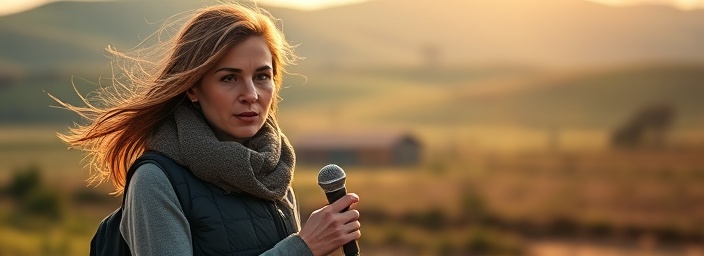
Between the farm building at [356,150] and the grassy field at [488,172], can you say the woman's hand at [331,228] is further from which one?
the farm building at [356,150]

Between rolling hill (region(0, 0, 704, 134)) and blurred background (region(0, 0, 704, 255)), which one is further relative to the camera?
rolling hill (region(0, 0, 704, 134))

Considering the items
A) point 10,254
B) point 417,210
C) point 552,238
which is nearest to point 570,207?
point 552,238

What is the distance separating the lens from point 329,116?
47.8m

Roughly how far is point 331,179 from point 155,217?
45cm

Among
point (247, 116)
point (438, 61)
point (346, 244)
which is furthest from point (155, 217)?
point (438, 61)

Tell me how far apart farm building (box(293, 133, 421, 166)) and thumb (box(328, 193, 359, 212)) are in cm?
3060

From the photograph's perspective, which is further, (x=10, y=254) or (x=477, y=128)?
(x=477, y=128)

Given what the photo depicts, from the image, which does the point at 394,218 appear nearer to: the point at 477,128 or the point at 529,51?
the point at 477,128

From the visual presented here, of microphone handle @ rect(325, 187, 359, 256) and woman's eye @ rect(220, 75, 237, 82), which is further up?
woman's eye @ rect(220, 75, 237, 82)

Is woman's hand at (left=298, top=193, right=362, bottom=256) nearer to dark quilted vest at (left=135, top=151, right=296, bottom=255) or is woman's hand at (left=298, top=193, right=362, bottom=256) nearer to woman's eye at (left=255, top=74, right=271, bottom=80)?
dark quilted vest at (left=135, top=151, right=296, bottom=255)

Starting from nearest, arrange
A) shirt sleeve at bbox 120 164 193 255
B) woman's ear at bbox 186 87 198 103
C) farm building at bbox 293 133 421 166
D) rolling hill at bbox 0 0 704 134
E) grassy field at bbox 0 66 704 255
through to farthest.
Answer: shirt sleeve at bbox 120 164 193 255
woman's ear at bbox 186 87 198 103
grassy field at bbox 0 66 704 255
farm building at bbox 293 133 421 166
rolling hill at bbox 0 0 704 134

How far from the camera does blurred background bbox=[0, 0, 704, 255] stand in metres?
25.8

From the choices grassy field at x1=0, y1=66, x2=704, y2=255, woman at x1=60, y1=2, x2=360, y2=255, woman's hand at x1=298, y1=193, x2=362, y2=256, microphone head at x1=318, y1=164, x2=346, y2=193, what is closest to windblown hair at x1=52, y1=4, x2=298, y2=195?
woman at x1=60, y1=2, x2=360, y2=255

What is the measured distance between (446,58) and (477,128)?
19.7 metres
